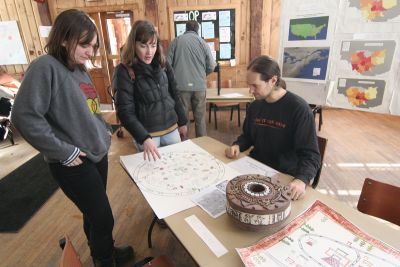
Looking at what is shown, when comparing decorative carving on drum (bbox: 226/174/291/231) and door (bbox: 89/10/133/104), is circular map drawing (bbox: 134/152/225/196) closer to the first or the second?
decorative carving on drum (bbox: 226/174/291/231)

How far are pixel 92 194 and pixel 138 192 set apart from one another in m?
1.34

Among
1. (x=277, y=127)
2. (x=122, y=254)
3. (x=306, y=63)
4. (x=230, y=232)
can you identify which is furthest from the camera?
(x=306, y=63)

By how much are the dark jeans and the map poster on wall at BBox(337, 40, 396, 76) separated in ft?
6.34

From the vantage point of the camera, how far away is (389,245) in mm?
757

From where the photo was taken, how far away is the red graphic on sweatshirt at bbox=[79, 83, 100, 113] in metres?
1.15

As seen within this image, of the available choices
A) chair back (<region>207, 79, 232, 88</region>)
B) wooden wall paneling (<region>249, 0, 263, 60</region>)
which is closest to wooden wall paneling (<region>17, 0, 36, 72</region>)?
chair back (<region>207, 79, 232, 88</region>)

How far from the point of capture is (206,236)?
82cm

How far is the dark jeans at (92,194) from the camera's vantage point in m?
1.10

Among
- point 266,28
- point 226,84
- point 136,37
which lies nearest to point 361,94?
point 136,37

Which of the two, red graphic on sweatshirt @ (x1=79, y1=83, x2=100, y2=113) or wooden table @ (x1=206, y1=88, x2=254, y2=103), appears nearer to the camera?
red graphic on sweatshirt @ (x1=79, y1=83, x2=100, y2=113)

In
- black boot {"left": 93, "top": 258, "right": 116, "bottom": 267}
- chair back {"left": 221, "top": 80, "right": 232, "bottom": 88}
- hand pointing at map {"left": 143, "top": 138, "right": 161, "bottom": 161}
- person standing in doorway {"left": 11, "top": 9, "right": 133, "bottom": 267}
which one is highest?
person standing in doorway {"left": 11, "top": 9, "right": 133, "bottom": 267}

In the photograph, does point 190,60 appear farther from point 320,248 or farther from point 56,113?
point 320,248

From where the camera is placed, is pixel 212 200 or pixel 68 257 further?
pixel 212 200

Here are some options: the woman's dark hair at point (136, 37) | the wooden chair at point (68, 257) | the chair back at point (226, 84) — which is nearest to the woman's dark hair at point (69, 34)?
the woman's dark hair at point (136, 37)
